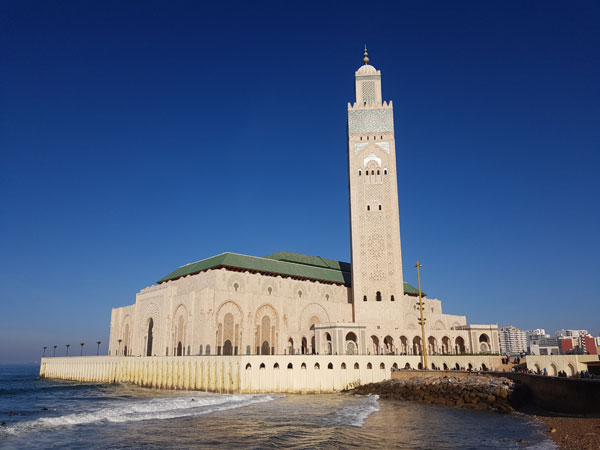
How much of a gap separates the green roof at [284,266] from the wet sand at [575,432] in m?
37.1

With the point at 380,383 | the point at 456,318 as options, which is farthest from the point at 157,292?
the point at 456,318

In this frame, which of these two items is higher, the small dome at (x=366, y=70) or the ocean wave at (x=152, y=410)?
the small dome at (x=366, y=70)

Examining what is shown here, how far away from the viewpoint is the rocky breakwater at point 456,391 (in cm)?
2823

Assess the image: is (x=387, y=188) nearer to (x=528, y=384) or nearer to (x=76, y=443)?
(x=528, y=384)

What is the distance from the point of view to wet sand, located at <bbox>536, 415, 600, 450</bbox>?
16.1m

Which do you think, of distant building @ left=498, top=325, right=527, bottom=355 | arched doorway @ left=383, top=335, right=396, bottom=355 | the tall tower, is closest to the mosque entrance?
the tall tower

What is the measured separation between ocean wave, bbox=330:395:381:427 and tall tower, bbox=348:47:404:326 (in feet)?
73.2

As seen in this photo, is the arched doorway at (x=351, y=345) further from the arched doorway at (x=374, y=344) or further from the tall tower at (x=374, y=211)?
the tall tower at (x=374, y=211)

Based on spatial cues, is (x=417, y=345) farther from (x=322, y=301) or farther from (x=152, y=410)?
(x=152, y=410)

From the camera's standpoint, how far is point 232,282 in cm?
5184

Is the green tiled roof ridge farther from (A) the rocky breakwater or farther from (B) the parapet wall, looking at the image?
(A) the rocky breakwater

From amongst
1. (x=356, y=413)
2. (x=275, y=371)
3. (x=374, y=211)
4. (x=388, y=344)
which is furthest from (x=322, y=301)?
(x=356, y=413)

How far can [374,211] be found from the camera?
186 feet

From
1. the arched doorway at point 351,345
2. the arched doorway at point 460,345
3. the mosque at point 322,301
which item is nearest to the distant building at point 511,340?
the mosque at point 322,301
